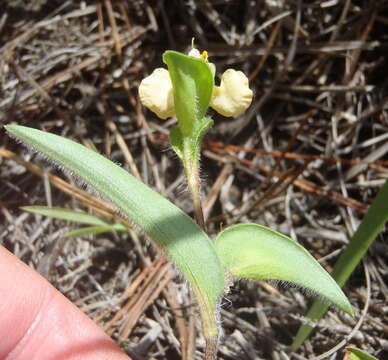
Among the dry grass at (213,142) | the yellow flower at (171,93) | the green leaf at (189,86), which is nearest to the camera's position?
the green leaf at (189,86)

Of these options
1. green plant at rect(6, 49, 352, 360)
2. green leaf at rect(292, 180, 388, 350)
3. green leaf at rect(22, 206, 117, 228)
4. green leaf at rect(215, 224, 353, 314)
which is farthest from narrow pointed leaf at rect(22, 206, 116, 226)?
green leaf at rect(292, 180, 388, 350)

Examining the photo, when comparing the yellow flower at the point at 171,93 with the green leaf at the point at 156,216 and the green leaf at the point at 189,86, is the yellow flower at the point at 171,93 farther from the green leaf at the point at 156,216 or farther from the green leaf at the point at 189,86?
the green leaf at the point at 156,216

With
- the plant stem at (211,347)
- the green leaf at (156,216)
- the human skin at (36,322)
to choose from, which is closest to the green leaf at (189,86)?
the green leaf at (156,216)

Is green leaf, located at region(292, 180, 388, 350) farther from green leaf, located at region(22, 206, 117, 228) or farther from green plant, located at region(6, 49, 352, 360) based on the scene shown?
green leaf, located at region(22, 206, 117, 228)

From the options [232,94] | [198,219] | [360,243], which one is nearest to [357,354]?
[360,243]

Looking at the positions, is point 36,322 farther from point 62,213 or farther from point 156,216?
point 156,216

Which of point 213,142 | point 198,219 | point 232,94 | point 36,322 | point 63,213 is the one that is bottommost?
point 36,322
